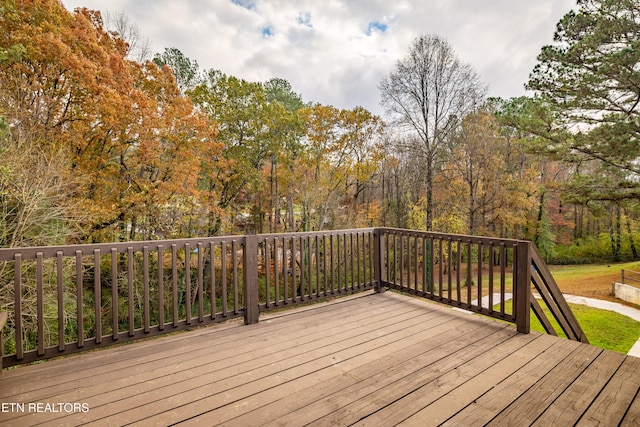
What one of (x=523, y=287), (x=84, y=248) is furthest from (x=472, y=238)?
(x=84, y=248)

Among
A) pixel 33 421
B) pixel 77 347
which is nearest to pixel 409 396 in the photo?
pixel 33 421

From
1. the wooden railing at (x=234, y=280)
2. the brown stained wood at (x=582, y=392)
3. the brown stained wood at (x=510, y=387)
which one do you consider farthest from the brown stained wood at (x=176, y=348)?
the brown stained wood at (x=582, y=392)

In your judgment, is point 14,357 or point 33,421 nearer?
point 33,421

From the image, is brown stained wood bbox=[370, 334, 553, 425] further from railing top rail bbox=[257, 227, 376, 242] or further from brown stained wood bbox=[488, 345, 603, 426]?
railing top rail bbox=[257, 227, 376, 242]

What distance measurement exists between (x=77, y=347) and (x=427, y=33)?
501 inches

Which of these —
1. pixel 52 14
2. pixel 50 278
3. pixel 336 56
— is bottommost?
pixel 50 278

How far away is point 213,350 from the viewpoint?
2367 mm

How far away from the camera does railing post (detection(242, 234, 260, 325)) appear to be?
2.96 m

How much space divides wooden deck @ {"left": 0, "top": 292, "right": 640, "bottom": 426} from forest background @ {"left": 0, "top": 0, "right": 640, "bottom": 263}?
5.14 metres

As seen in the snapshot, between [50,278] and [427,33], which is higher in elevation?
[427,33]

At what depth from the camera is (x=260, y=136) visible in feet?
39.7

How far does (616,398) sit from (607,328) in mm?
7513

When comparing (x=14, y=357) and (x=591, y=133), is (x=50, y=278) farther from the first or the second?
(x=591, y=133)

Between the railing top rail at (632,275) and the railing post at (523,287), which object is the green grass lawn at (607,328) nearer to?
the railing top rail at (632,275)
